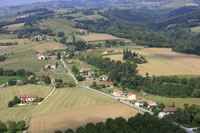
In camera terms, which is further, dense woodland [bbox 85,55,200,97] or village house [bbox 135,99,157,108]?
dense woodland [bbox 85,55,200,97]

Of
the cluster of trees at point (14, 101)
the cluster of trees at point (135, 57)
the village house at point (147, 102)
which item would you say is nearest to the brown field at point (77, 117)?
the village house at point (147, 102)

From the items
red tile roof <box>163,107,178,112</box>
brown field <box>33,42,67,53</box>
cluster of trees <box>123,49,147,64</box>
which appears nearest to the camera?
red tile roof <box>163,107,178,112</box>

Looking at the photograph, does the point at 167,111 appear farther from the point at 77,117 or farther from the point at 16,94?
the point at 16,94

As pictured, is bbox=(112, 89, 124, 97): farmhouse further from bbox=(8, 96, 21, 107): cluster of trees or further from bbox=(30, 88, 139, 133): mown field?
bbox=(8, 96, 21, 107): cluster of trees

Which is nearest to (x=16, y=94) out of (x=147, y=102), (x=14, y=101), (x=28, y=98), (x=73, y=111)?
(x=28, y=98)

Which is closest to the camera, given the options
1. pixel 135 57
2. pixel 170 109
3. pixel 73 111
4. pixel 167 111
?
pixel 167 111

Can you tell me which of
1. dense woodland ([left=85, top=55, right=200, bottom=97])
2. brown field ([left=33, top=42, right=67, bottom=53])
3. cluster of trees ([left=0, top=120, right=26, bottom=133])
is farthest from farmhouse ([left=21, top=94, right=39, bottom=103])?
brown field ([left=33, top=42, right=67, bottom=53])

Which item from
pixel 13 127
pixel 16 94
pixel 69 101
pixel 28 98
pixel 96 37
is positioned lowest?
pixel 96 37
